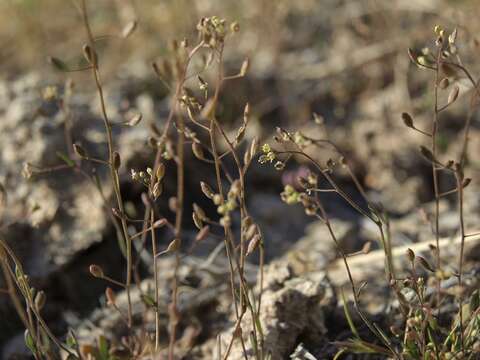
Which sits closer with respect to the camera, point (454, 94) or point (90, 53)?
point (90, 53)

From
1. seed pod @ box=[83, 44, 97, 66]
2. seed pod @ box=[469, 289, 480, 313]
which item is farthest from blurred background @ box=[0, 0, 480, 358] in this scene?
seed pod @ box=[83, 44, 97, 66]

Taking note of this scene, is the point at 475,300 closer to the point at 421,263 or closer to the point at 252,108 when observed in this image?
the point at 421,263

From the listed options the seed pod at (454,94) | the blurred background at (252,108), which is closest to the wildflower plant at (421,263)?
the seed pod at (454,94)

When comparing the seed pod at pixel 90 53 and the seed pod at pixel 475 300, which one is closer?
the seed pod at pixel 90 53

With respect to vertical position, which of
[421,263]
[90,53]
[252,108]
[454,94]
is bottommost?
[252,108]

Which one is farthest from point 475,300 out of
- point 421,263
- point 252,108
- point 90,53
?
point 252,108

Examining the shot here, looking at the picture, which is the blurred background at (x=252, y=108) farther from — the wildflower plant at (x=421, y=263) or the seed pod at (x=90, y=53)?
the seed pod at (x=90, y=53)

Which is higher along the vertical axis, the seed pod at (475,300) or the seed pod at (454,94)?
the seed pod at (454,94)

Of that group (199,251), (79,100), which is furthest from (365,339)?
(79,100)

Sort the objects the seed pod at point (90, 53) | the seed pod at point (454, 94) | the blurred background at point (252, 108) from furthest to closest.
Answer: the blurred background at point (252, 108) → the seed pod at point (454, 94) → the seed pod at point (90, 53)
